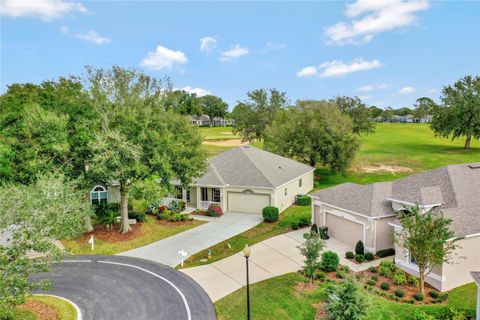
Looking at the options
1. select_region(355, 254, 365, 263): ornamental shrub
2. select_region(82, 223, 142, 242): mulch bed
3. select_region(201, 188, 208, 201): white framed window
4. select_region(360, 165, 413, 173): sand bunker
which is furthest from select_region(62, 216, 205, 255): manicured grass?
select_region(360, 165, 413, 173): sand bunker

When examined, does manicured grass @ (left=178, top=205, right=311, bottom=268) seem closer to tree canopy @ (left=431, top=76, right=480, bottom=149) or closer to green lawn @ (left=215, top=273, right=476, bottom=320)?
green lawn @ (left=215, top=273, right=476, bottom=320)

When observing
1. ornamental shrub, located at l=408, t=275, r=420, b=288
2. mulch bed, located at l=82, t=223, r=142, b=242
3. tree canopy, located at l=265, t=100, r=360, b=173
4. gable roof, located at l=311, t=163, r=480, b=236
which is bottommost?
ornamental shrub, located at l=408, t=275, r=420, b=288

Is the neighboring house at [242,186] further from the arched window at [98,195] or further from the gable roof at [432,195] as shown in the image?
the arched window at [98,195]

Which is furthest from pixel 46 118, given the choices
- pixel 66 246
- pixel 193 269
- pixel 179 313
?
pixel 179 313

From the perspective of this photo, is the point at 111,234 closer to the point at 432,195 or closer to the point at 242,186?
the point at 242,186

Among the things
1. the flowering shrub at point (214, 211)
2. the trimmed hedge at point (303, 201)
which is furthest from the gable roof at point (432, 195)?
the flowering shrub at point (214, 211)
